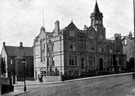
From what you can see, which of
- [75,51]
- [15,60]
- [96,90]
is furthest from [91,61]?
[96,90]

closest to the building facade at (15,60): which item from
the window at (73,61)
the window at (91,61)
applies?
the window at (73,61)

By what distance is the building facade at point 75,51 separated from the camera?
37844mm

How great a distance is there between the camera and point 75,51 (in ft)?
128

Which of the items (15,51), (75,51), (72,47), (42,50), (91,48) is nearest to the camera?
(72,47)

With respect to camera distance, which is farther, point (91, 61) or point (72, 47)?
point (91, 61)

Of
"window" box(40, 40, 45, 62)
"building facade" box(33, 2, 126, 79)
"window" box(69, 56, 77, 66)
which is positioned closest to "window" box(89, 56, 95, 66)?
"building facade" box(33, 2, 126, 79)

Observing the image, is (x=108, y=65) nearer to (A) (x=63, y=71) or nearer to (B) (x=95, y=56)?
(B) (x=95, y=56)

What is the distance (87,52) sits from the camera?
4097 cm

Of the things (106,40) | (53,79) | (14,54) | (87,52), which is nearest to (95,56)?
(87,52)

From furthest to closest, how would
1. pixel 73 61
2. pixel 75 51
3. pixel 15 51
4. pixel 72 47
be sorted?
pixel 15 51 → pixel 75 51 → pixel 72 47 → pixel 73 61

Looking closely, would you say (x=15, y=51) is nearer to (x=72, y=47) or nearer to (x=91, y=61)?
(x=72, y=47)

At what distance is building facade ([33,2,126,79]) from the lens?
124ft

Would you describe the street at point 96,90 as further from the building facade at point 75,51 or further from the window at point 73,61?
the window at point 73,61

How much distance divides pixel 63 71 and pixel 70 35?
628cm
